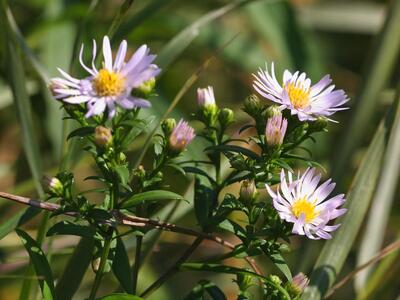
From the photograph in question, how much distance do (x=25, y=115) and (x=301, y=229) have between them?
0.52 metres

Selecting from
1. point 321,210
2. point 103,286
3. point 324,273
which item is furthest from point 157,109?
point 321,210

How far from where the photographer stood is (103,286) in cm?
154

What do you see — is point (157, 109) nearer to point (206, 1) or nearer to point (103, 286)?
point (103, 286)

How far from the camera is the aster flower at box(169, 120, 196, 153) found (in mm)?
718

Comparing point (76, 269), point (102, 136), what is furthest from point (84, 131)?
point (76, 269)

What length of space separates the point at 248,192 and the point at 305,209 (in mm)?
52

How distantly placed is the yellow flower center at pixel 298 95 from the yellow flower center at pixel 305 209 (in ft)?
0.28

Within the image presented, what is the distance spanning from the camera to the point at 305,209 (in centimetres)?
74

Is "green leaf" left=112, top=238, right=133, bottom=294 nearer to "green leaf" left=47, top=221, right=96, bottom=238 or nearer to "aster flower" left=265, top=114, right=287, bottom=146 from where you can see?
"green leaf" left=47, top=221, right=96, bottom=238

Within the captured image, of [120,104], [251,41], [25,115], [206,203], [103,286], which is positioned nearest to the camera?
[120,104]

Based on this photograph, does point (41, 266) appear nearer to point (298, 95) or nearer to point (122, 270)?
point (122, 270)

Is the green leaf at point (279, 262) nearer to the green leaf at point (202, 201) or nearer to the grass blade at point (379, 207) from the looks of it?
the green leaf at point (202, 201)

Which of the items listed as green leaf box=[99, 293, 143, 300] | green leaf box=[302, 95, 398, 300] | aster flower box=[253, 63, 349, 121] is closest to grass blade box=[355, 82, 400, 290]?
green leaf box=[302, 95, 398, 300]

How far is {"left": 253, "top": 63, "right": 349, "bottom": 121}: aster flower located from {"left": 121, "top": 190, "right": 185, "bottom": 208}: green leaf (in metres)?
0.12
